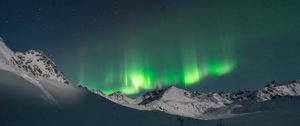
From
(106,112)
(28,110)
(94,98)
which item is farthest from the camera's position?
(94,98)

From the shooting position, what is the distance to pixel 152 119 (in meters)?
166

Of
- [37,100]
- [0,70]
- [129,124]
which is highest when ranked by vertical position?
[0,70]

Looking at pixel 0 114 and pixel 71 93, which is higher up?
pixel 71 93

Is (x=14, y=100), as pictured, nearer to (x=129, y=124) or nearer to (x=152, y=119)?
(x=129, y=124)

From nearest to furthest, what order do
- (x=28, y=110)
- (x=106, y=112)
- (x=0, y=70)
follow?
(x=28, y=110) < (x=0, y=70) < (x=106, y=112)

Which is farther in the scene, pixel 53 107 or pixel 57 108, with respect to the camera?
pixel 57 108

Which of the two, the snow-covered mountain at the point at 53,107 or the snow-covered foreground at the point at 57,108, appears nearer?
the snow-covered foreground at the point at 57,108

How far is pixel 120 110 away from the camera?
156 m

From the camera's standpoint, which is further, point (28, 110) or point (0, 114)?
point (28, 110)

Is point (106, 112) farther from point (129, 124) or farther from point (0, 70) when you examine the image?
point (0, 70)

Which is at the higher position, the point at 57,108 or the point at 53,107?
the point at 53,107

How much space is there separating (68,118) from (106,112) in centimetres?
2317

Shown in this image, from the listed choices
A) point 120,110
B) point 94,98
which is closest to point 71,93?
point 94,98

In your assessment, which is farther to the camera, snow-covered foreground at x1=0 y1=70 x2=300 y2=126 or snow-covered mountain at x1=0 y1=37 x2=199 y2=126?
snow-covered mountain at x1=0 y1=37 x2=199 y2=126
